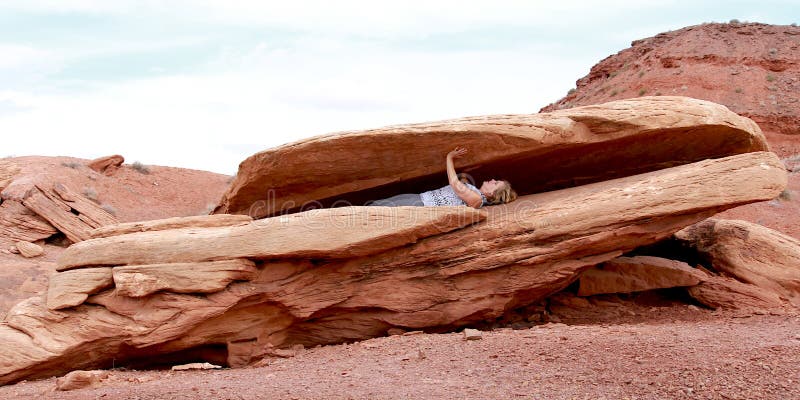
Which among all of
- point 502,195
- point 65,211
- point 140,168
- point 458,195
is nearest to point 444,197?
point 458,195

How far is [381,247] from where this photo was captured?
959 cm

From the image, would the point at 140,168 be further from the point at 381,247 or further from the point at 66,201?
the point at 381,247

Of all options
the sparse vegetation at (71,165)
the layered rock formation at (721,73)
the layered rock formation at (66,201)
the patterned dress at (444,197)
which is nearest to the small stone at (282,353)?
the patterned dress at (444,197)

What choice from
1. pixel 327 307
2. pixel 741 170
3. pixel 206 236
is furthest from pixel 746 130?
pixel 206 236

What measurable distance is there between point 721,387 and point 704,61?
3718 cm

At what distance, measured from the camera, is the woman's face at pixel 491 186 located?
10.4m

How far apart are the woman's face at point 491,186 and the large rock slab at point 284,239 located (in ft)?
3.24

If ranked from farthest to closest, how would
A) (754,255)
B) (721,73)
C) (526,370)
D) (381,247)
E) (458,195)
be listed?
(721,73) → (754,255) → (458,195) → (381,247) → (526,370)

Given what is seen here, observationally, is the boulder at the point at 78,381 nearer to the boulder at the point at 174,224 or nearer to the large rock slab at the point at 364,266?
the large rock slab at the point at 364,266

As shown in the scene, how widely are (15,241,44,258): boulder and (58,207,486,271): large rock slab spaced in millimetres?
8315

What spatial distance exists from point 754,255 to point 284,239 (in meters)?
7.02

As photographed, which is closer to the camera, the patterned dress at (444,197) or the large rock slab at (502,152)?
the large rock slab at (502,152)

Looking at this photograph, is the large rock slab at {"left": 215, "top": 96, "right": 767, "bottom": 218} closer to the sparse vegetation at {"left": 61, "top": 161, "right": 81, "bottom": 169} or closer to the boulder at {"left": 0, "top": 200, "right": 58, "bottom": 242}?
the boulder at {"left": 0, "top": 200, "right": 58, "bottom": 242}

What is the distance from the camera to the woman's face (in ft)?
34.2
